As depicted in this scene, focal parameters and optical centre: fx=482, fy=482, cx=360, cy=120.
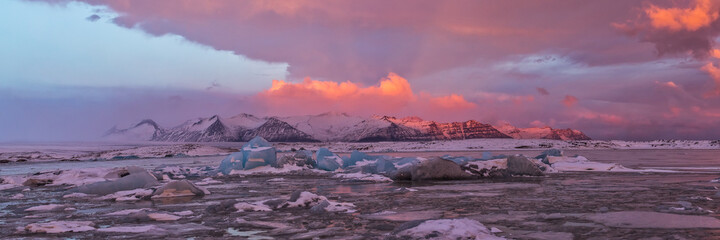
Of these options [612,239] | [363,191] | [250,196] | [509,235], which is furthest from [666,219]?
[250,196]

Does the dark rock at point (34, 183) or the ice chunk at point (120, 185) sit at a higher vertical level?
the ice chunk at point (120, 185)

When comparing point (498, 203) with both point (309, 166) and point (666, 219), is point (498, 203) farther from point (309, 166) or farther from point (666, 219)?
point (309, 166)

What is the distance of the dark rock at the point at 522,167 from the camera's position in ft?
48.6

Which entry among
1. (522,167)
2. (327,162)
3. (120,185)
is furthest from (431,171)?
(120,185)

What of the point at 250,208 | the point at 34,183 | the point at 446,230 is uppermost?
the point at 446,230

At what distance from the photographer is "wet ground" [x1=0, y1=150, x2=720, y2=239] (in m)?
5.39

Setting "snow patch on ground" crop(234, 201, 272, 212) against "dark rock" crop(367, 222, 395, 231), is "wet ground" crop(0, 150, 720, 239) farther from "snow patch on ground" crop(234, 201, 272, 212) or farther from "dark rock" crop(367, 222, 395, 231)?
"snow patch on ground" crop(234, 201, 272, 212)

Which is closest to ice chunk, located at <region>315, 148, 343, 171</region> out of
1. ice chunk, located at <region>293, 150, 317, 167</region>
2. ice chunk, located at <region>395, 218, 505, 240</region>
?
ice chunk, located at <region>293, 150, 317, 167</region>

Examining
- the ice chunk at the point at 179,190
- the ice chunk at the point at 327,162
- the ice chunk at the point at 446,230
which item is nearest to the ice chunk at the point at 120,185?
the ice chunk at the point at 179,190

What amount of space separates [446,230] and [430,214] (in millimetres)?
2038

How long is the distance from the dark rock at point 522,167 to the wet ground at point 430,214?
4.16 metres

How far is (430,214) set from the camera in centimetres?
683

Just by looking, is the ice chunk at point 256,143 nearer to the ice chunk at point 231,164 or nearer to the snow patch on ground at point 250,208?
the ice chunk at point 231,164

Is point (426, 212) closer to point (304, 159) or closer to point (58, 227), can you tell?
point (58, 227)
